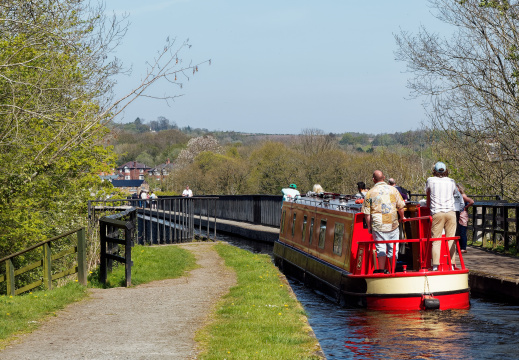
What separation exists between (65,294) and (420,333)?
513 cm

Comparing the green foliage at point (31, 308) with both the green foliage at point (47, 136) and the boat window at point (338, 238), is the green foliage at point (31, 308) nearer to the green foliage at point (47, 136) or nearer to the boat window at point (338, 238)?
the green foliage at point (47, 136)

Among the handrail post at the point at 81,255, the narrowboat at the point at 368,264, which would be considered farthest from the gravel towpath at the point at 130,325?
the narrowboat at the point at 368,264

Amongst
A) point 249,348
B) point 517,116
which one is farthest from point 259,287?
point 517,116

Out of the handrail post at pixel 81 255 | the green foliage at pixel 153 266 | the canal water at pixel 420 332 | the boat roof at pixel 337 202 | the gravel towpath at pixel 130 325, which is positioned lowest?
Result: the canal water at pixel 420 332

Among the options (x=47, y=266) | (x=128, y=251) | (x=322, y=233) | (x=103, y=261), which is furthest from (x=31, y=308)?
(x=322, y=233)

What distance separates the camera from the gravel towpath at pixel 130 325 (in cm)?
713

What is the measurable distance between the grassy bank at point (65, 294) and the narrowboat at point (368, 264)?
2.75 meters

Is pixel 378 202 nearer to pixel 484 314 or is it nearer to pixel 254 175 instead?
pixel 484 314

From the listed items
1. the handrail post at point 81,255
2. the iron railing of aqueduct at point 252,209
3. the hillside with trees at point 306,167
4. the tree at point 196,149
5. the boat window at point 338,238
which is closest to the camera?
the handrail post at point 81,255

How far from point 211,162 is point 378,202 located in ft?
240

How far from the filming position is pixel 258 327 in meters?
8.44

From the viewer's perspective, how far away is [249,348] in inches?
288

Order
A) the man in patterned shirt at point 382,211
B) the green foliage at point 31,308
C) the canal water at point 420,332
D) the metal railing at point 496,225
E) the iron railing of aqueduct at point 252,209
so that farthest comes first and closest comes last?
the iron railing of aqueduct at point 252,209 → the metal railing at point 496,225 → the man in patterned shirt at point 382,211 → the canal water at point 420,332 → the green foliage at point 31,308

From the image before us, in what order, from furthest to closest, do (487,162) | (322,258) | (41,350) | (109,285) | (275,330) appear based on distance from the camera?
(487,162) < (322,258) < (109,285) < (275,330) < (41,350)
